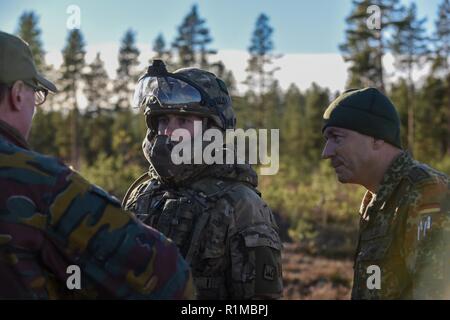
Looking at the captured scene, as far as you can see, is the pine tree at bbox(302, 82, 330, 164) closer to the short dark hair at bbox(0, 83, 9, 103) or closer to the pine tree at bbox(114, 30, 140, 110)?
the pine tree at bbox(114, 30, 140, 110)

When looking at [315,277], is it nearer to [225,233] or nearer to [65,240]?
[225,233]

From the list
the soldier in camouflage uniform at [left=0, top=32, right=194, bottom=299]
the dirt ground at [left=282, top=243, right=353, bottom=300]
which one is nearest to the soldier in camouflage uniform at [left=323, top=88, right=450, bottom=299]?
the soldier in camouflage uniform at [left=0, top=32, right=194, bottom=299]

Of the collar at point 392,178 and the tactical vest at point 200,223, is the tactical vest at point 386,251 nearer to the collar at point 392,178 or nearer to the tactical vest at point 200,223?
the collar at point 392,178

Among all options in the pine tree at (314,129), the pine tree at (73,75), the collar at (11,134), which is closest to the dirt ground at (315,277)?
the collar at (11,134)

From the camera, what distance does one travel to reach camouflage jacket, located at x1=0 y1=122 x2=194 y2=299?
2.20 meters

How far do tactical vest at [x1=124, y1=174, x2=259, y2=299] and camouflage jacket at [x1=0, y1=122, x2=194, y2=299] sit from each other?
1.14 meters

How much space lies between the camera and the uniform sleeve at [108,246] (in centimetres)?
221

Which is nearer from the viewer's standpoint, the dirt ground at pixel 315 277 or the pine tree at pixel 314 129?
the dirt ground at pixel 315 277

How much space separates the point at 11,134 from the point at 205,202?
4.97 ft

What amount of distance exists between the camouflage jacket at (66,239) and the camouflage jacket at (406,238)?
1204 mm

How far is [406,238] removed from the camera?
9.80 ft

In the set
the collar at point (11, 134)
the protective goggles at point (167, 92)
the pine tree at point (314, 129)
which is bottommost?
the collar at point (11, 134)

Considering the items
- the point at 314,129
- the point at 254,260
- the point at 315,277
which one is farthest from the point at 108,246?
the point at 314,129
